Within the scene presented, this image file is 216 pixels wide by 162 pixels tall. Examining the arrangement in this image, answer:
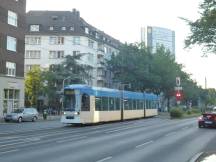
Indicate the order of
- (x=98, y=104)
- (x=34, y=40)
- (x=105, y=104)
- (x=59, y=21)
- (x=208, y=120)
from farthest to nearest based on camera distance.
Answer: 1. (x=59, y=21)
2. (x=34, y=40)
3. (x=105, y=104)
4. (x=98, y=104)
5. (x=208, y=120)

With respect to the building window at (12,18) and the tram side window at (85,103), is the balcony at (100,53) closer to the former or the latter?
the building window at (12,18)

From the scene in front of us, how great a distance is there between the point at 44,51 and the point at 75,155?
94.0 m

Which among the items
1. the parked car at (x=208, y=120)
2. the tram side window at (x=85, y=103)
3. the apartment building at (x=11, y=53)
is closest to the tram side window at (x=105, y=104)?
the tram side window at (x=85, y=103)

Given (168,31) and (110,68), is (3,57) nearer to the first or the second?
(110,68)

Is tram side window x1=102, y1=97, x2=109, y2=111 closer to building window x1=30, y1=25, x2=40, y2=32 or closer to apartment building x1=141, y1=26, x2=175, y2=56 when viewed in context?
building window x1=30, y1=25, x2=40, y2=32

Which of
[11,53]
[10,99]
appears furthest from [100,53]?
[10,99]

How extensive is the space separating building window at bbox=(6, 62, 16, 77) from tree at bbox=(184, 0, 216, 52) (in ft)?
110

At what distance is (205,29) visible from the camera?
93.1 ft

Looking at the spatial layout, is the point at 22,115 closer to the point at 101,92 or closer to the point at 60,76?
the point at 101,92

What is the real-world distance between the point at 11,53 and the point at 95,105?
23011 millimetres

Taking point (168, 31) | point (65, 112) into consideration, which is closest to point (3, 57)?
point (65, 112)

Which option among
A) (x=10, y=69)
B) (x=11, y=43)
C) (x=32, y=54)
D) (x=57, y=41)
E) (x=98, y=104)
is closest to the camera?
(x=98, y=104)

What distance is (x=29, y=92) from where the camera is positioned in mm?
87938

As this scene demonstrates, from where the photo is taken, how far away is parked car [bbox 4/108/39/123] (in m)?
51.8
